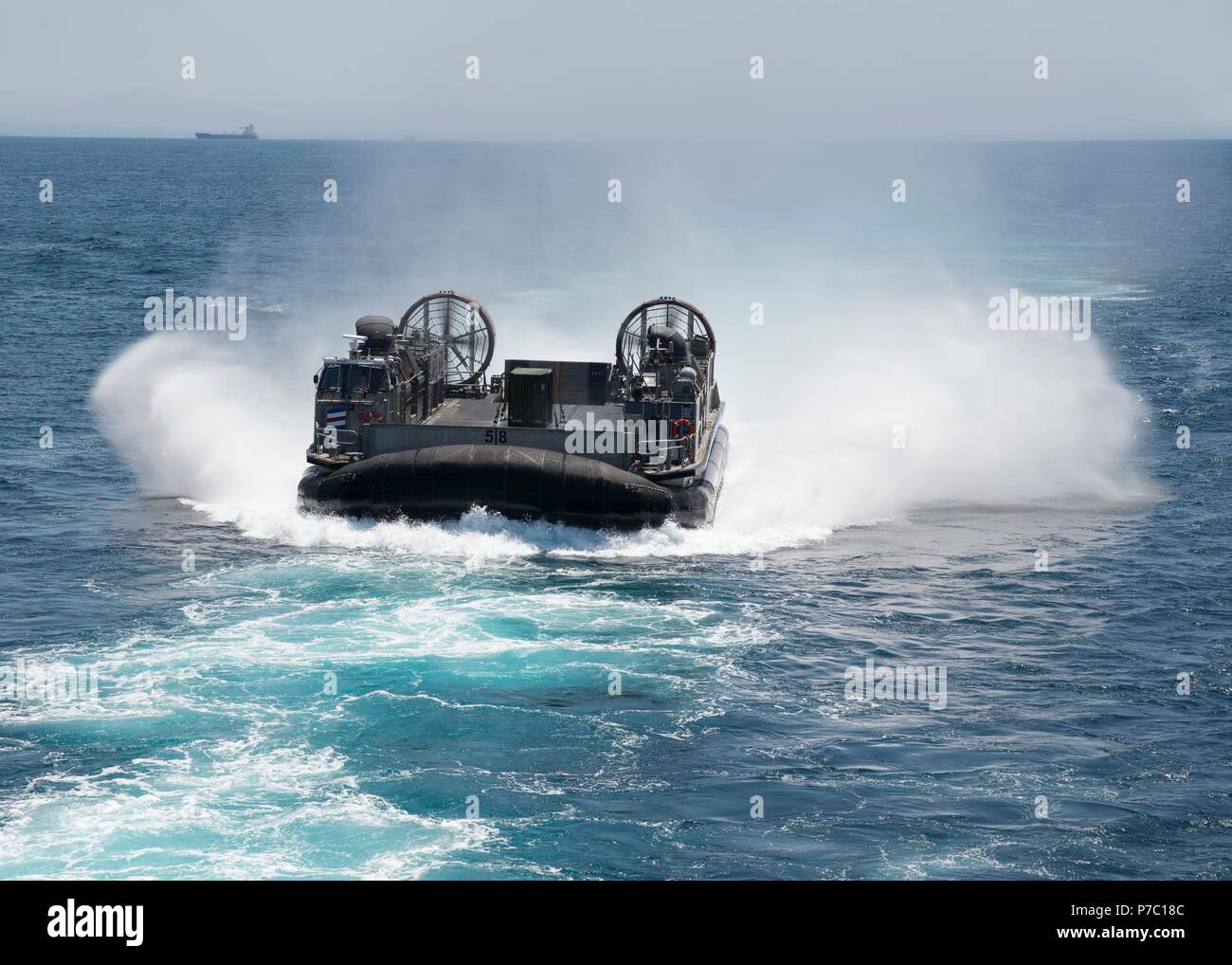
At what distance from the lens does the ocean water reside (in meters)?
20.2

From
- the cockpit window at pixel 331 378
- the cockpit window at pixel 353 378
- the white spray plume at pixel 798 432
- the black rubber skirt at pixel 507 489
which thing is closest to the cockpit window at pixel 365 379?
the cockpit window at pixel 353 378

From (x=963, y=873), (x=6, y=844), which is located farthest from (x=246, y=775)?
(x=963, y=873)

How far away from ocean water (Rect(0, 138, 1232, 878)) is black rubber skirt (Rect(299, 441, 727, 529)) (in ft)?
1.86

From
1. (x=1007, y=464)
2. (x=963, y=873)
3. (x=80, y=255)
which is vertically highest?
(x=80, y=255)

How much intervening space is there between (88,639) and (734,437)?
993 inches

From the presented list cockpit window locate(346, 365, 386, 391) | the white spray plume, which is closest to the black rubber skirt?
the white spray plume

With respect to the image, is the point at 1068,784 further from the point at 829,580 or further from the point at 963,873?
the point at 829,580

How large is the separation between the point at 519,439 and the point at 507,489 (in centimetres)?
178

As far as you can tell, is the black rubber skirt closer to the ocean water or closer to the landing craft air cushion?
the landing craft air cushion

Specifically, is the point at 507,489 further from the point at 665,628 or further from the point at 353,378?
the point at 665,628

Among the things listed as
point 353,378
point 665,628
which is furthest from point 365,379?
point 665,628

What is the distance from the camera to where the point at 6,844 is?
764 inches

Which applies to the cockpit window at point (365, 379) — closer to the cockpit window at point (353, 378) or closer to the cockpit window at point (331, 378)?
the cockpit window at point (353, 378)

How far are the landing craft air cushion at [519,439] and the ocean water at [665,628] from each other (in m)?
0.86
